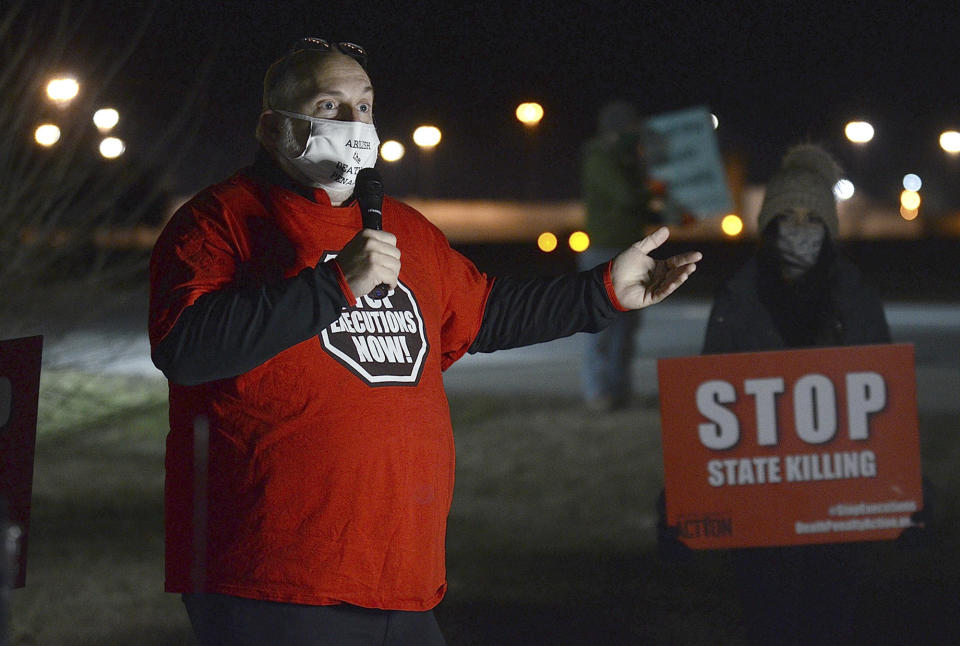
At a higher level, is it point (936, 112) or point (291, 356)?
point (936, 112)

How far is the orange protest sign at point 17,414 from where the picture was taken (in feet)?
9.93

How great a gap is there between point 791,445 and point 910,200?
116ft

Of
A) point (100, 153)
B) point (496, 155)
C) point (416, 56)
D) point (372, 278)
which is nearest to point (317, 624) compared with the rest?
point (372, 278)

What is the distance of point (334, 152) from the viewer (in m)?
2.58

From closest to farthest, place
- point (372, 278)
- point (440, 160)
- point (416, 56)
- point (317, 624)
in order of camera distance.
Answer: point (372, 278) → point (317, 624) → point (416, 56) → point (440, 160)

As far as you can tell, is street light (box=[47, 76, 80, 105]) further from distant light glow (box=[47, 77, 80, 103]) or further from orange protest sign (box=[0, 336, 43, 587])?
orange protest sign (box=[0, 336, 43, 587])

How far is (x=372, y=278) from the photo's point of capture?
2279 millimetres

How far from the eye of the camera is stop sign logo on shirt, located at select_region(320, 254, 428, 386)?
244cm

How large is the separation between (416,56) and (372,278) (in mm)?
8593

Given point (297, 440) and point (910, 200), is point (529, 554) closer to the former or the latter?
point (297, 440)

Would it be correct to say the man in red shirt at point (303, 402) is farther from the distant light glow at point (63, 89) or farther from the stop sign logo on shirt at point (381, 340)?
the distant light glow at point (63, 89)

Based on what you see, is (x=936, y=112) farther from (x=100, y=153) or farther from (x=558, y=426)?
(x=100, y=153)

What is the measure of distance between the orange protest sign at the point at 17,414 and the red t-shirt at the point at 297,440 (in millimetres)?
673

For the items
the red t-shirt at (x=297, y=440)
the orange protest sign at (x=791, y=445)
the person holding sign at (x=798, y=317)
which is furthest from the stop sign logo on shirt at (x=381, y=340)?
the person holding sign at (x=798, y=317)
